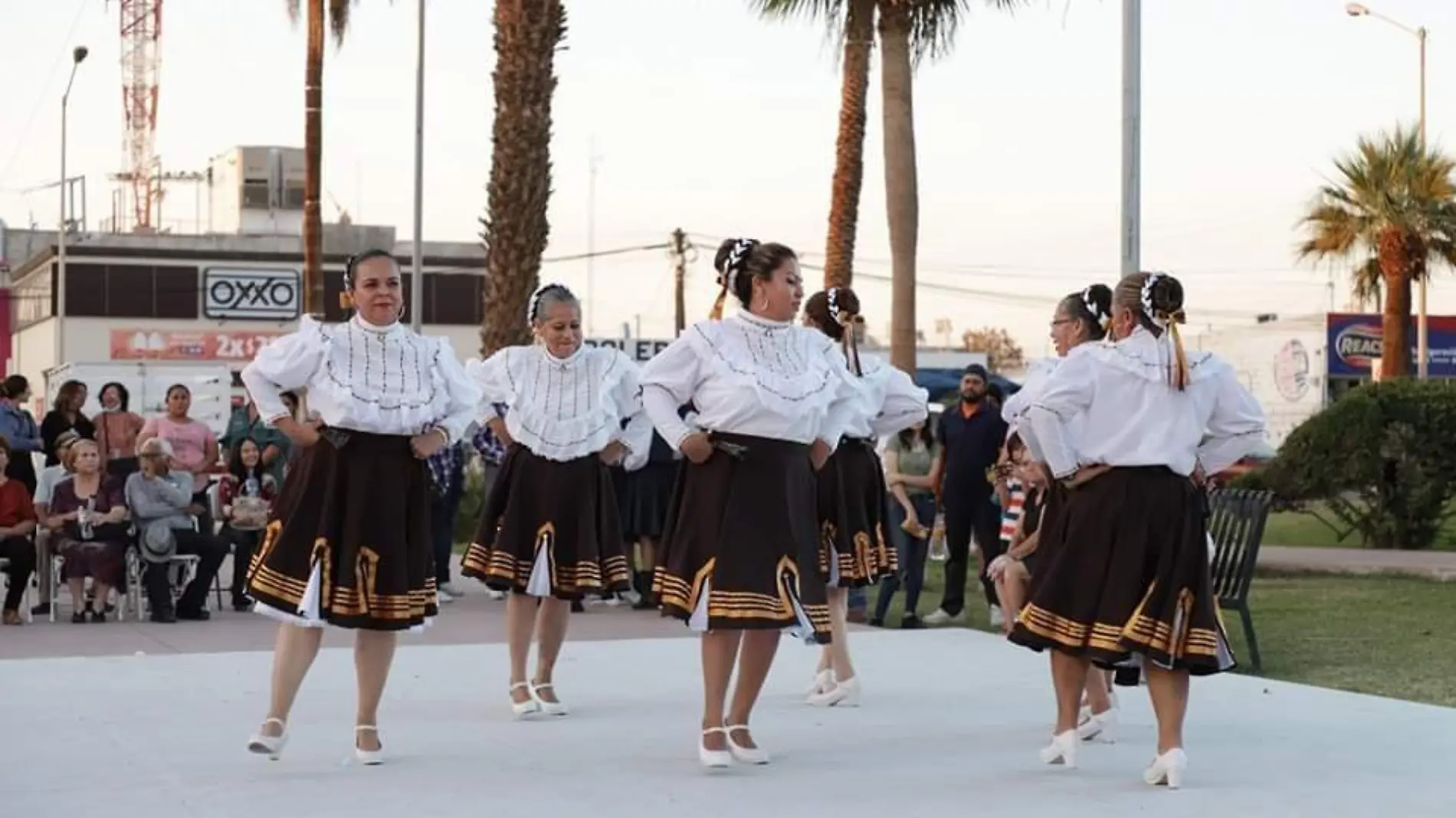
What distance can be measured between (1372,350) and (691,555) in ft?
166

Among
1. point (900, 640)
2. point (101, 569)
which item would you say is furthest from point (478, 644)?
point (101, 569)

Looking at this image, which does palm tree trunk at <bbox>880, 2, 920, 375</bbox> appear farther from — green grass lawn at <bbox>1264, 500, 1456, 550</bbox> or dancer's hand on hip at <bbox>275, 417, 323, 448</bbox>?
dancer's hand on hip at <bbox>275, 417, 323, 448</bbox>

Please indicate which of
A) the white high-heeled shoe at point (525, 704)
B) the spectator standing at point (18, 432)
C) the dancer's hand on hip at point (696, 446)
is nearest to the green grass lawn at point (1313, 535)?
the spectator standing at point (18, 432)

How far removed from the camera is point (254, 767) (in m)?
8.50

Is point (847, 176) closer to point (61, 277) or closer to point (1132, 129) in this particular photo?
point (1132, 129)

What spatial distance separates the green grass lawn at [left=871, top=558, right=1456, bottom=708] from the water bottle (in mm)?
5396

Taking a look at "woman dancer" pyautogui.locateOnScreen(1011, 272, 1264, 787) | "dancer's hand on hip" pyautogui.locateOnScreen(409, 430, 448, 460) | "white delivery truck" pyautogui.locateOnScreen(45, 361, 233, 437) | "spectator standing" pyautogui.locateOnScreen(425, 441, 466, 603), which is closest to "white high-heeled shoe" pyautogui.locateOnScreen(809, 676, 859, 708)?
"woman dancer" pyautogui.locateOnScreen(1011, 272, 1264, 787)

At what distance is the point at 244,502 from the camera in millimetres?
17016

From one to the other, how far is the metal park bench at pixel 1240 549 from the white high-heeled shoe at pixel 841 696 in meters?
2.92

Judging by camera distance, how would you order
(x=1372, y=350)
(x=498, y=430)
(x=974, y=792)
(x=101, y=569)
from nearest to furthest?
(x=974, y=792) → (x=498, y=430) → (x=101, y=569) → (x=1372, y=350)

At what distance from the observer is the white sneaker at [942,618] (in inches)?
611

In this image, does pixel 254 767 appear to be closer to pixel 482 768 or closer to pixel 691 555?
pixel 482 768

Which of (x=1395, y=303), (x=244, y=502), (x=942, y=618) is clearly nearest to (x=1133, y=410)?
(x=942, y=618)

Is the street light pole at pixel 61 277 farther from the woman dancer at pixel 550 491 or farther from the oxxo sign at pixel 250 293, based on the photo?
the woman dancer at pixel 550 491
